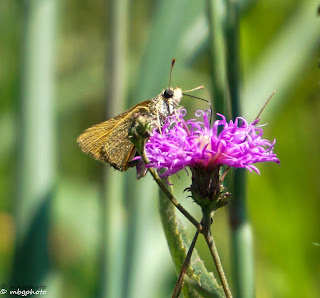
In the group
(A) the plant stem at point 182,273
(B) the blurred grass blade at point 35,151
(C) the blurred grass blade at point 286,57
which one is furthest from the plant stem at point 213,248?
(C) the blurred grass blade at point 286,57

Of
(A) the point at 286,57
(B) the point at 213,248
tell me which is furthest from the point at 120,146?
(A) the point at 286,57

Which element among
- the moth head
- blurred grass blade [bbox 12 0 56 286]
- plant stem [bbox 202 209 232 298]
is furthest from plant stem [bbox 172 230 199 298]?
blurred grass blade [bbox 12 0 56 286]

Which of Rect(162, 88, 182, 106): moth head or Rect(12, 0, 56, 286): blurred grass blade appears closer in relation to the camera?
Rect(162, 88, 182, 106): moth head

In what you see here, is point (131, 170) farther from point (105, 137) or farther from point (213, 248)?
point (213, 248)

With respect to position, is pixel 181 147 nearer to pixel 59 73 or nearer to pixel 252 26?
pixel 252 26

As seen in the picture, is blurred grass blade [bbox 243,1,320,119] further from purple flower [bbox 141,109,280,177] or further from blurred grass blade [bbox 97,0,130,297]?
purple flower [bbox 141,109,280,177]

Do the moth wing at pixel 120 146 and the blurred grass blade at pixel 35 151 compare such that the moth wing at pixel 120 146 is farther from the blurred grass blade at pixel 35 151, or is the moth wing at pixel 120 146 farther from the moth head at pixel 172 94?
the blurred grass blade at pixel 35 151

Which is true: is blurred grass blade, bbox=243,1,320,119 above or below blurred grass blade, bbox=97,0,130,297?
above
